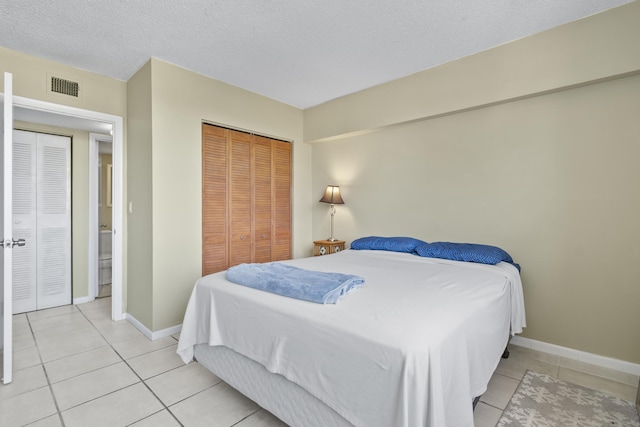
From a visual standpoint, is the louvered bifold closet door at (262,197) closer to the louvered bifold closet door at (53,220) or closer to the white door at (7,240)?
the white door at (7,240)

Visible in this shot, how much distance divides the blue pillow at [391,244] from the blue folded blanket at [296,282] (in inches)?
51.9

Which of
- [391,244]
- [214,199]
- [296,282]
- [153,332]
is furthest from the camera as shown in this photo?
[214,199]

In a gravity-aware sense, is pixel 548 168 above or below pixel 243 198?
above

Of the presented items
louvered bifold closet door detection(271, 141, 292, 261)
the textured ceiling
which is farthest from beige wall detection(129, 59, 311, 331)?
louvered bifold closet door detection(271, 141, 292, 261)

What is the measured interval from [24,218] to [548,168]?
5.36 metres

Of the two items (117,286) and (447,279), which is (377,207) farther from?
(117,286)

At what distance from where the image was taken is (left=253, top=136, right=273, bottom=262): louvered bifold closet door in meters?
3.80

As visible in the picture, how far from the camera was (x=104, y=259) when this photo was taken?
4.46 metres

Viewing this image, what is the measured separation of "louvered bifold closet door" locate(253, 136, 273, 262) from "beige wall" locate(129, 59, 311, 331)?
0.53 metres

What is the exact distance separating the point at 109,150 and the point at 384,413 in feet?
17.4

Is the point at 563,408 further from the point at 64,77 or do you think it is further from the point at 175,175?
the point at 64,77

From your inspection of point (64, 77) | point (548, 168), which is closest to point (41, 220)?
point (64, 77)

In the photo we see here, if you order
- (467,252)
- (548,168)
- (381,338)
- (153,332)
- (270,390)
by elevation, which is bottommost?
(153,332)

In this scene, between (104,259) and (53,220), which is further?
(104,259)
